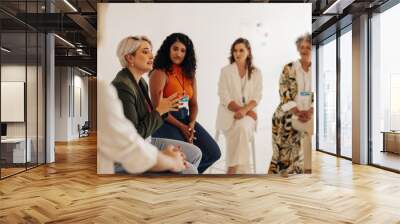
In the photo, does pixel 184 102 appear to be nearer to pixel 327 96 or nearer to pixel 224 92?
pixel 224 92

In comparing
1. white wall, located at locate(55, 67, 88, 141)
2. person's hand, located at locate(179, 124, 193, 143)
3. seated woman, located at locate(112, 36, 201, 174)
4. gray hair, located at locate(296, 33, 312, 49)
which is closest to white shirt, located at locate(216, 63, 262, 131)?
person's hand, located at locate(179, 124, 193, 143)

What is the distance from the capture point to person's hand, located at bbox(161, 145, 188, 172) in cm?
548

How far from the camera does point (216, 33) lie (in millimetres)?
Answer: 5836

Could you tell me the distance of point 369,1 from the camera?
688cm

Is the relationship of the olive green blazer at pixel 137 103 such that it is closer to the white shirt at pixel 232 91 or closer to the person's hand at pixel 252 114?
the white shirt at pixel 232 91

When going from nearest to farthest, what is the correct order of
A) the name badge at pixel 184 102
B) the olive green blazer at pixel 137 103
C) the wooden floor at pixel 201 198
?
the wooden floor at pixel 201 198 < the olive green blazer at pixel 137 103 < the name badge at pixel 184 102

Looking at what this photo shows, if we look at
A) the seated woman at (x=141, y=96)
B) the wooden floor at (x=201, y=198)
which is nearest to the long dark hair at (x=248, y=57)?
the seated woman at (x=141, y=96)

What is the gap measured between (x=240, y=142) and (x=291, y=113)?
0.90 m

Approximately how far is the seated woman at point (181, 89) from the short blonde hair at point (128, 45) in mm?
374

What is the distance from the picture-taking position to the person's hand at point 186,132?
5724 millimetres

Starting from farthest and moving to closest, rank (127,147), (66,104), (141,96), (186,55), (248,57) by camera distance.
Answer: (66,104) < (248,57) < (186,55) < (141,96) < (127,147)

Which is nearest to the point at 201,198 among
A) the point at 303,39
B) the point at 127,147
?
the point at 127,147

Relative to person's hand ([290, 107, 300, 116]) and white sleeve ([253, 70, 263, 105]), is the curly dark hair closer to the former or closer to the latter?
white sleeve ([253, 70, 263, 105])

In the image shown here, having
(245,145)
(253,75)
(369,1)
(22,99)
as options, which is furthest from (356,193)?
(22,99)
